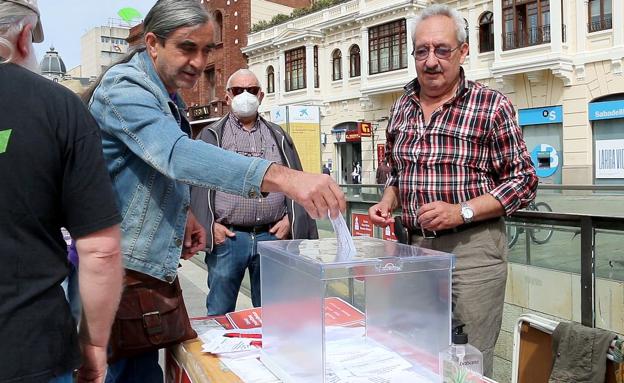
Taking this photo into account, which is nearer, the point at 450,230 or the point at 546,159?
the point at 450,230

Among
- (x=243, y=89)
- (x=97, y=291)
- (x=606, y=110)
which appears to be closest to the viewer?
(x=97, y=291)

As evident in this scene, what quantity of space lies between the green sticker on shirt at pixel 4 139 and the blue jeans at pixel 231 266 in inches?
81.5

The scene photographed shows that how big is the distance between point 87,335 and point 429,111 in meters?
1.56

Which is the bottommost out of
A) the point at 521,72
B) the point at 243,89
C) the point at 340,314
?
the point at 340,314

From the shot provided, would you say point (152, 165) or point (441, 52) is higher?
point (441, 52)

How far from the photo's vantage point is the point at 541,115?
64.8 feet

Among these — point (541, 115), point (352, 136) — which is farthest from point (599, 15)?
point (352, 136)

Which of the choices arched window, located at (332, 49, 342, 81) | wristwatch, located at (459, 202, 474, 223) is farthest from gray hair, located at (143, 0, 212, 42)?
arched window, located at (332, 49, 342, 81)

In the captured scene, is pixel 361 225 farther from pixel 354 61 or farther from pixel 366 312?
pixel 354 61

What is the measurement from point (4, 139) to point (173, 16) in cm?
76

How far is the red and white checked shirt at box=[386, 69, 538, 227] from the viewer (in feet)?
7.23

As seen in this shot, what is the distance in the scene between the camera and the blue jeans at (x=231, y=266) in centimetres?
321

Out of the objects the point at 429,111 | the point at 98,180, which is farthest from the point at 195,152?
the point at 429,111

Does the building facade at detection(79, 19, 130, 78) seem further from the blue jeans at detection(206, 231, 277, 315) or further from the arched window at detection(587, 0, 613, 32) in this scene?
the blue jeans at detection(206, 231, 277, 315)
